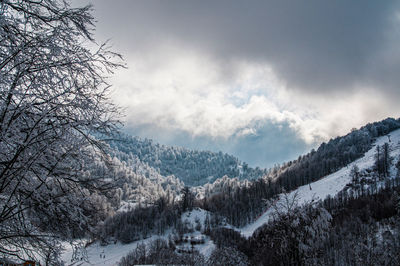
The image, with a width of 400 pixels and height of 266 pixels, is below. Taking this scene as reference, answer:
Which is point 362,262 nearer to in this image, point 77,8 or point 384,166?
point 77,8

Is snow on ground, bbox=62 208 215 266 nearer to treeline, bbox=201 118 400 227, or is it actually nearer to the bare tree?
treeline, bbox=201 118 400 227

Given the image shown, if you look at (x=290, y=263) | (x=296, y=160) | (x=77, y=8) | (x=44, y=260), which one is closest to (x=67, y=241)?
(x=44, y=260)

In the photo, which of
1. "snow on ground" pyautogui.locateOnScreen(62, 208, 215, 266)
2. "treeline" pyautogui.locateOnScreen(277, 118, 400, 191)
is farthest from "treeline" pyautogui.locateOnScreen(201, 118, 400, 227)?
"snow on ground" pyautogui.locateOnScreen(62, 208, 215, 266)

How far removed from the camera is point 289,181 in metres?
122

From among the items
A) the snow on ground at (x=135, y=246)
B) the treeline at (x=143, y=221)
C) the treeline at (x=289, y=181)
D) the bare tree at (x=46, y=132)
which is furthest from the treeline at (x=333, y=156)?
the bare tree at (x=46, y=132)

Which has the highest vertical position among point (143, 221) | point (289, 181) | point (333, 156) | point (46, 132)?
point (333, 156)

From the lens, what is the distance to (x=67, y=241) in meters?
3.38

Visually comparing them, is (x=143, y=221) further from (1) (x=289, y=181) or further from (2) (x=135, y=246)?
(1) (x=289, y=181)

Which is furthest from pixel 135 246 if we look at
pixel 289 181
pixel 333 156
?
pixel 333 156

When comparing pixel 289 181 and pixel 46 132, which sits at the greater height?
pixel 289 181

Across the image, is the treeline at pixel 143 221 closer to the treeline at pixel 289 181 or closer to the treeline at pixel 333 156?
the treeline at pixel 289 181

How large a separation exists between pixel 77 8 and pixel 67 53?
3.04 ft

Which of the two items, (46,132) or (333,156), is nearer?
(46,132)

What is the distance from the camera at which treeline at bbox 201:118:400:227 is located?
10544 centimetres
